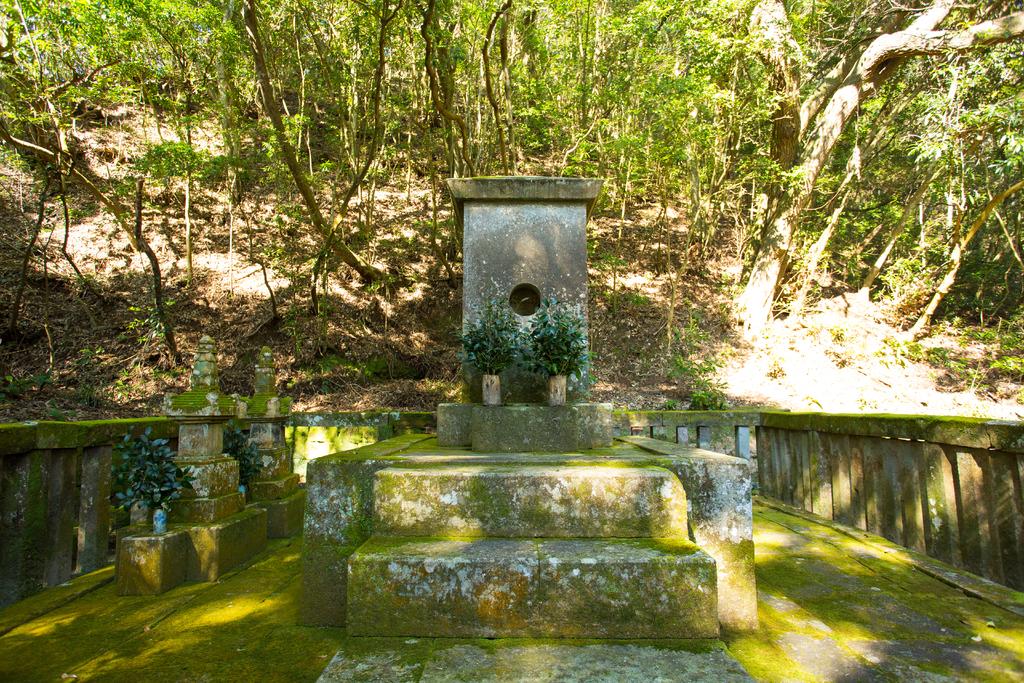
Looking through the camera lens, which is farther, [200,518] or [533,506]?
[200,518]

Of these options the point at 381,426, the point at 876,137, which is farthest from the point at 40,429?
the point at 876,137

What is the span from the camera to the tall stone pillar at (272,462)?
4957mm

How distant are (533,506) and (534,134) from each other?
12534 millimetres

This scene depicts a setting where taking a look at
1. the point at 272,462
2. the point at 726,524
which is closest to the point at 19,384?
the point at 272,462

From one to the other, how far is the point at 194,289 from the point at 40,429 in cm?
1033

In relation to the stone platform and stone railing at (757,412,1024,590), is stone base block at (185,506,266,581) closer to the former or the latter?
the stone platform

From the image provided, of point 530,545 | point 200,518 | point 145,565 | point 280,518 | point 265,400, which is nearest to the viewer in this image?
point 530,545

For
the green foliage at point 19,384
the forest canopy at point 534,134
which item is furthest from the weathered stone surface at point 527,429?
the green foliage at point 19,384

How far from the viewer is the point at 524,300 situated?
4844 millimetres

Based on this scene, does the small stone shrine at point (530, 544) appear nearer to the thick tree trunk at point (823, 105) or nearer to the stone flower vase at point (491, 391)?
the stone flower vase at point (491, 391)

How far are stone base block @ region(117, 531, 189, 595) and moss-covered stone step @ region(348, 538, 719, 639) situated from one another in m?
1.88

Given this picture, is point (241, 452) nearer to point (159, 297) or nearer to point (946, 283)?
point (159, 297)

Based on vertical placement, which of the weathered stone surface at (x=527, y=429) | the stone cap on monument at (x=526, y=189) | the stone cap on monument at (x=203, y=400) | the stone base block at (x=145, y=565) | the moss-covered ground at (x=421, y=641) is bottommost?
the moss-covered ground at (x=421, y=641)

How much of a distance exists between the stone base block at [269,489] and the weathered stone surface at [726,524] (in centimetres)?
394
